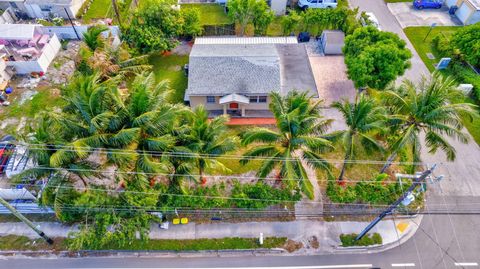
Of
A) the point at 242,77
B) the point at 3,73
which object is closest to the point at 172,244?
the point at 242,77

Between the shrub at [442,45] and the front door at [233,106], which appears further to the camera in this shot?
the shrub at [442,45]

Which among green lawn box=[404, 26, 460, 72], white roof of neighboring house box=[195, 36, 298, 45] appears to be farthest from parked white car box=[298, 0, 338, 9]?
green lawn box=[404, 26, 460, 72]

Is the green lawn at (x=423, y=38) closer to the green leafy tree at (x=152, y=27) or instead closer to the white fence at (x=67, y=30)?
the green leafy tree at (x=152, y=27)

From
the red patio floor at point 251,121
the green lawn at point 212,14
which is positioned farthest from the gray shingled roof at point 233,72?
the green lawn at point 212,14

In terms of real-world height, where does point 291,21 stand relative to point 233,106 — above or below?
above

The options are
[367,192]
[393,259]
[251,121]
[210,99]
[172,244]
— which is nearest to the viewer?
[393,259]

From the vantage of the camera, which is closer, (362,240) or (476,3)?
(362,240)

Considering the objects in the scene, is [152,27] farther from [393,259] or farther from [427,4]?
[427,4]
